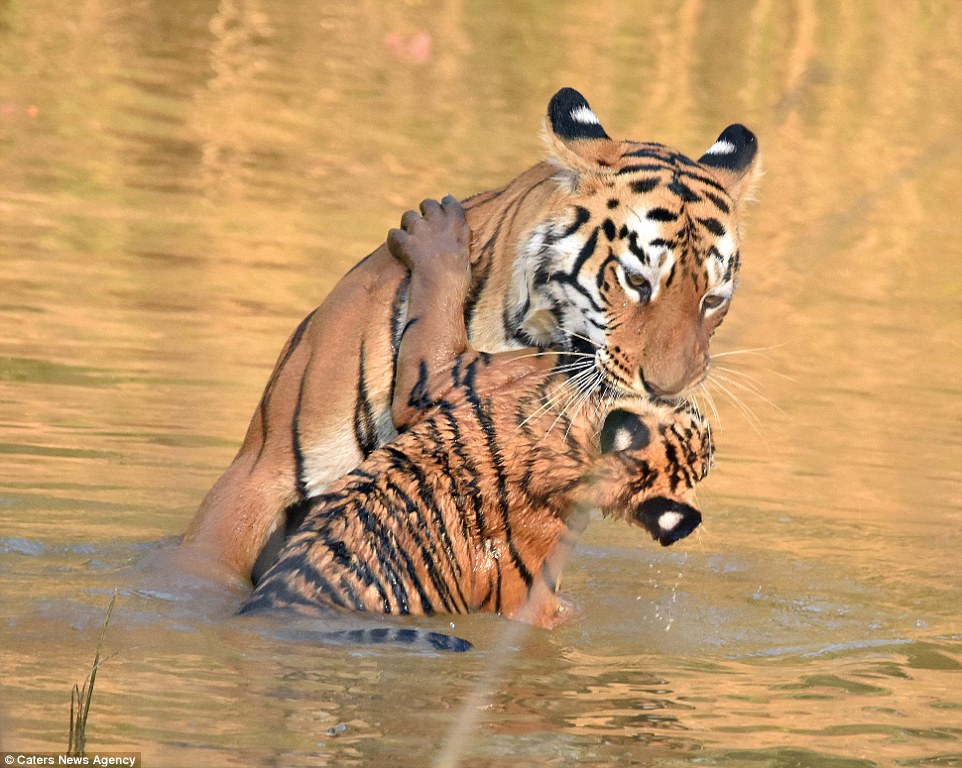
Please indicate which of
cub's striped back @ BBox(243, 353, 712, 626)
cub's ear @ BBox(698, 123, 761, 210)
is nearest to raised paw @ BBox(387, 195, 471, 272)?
cub's striped back @ BBox(243, 353, 712, 626)

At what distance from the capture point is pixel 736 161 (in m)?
5.41

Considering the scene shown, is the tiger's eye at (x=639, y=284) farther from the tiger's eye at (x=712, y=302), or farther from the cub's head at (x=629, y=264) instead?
the tiger's eye at (x=712, y=302)

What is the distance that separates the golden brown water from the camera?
3.96 meters

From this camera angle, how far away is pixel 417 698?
13.1 ft

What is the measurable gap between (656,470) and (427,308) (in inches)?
33.8

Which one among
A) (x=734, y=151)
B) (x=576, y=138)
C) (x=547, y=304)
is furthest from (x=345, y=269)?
(x=547, y=304)

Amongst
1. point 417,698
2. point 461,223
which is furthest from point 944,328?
point 417,698

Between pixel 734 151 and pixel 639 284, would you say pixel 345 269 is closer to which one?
pixel 734 151

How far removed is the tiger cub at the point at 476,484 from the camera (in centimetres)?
445

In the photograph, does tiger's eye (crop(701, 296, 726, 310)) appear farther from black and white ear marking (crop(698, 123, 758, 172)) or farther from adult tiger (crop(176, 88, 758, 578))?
black and white ear marking (crop(698, 123, 758, 172))

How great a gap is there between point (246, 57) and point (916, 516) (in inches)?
391

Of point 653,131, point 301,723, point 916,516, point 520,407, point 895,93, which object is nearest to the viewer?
point 301,723

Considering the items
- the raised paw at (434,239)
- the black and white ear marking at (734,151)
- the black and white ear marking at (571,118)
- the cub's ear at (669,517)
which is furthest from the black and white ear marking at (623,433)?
the black and white ear marking at (734,151)

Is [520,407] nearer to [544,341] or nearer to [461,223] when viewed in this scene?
[544,341]
